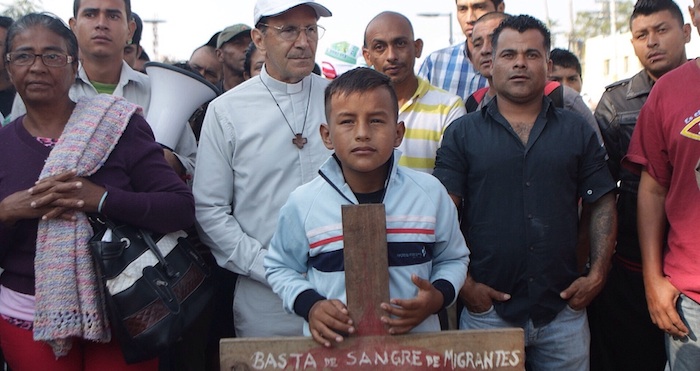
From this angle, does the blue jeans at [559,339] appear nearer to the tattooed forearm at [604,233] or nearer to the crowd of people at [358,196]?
the crowd of people at [358,196]

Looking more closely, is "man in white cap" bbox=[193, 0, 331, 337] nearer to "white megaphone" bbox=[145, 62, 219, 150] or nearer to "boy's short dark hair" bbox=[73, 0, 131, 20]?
"white megaphone" bbox=[145, 62, 219, 150]

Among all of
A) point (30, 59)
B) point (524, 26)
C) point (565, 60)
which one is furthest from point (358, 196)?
point (565, 60)

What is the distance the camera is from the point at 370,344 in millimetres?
2250

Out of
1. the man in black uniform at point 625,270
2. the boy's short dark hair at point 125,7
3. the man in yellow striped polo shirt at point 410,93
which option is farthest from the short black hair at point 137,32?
the man in black uniform at point 625,270

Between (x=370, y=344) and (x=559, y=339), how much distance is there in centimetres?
133

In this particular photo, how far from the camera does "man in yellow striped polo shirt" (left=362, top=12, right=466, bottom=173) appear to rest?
3.84m

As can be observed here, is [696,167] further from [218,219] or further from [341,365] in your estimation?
[218,219]

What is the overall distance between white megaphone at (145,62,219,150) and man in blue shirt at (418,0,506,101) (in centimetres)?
186

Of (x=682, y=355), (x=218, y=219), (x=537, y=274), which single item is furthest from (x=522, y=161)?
(x=218, y=219)

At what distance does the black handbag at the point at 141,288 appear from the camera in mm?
2855

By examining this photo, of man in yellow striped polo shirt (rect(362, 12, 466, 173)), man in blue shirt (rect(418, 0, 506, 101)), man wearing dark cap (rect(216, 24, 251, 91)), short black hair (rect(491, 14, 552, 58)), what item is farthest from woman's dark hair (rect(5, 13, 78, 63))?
man in blue shirt (rect(418, 0, 506, 101))

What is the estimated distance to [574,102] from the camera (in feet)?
12.6

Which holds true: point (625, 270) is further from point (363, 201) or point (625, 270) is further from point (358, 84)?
point (358, 84)

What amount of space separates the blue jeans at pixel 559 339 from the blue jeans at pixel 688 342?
37 centimetres
